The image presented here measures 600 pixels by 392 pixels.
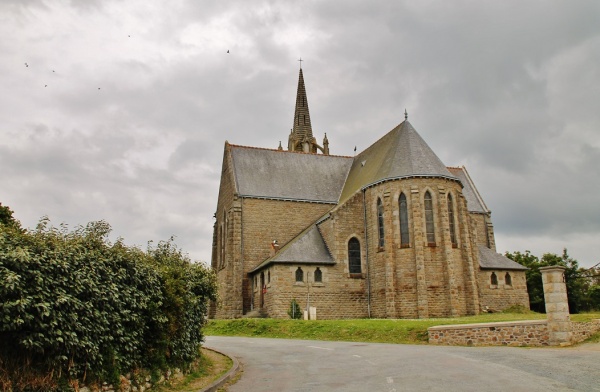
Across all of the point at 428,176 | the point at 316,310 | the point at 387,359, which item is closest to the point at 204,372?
the point at 387,359

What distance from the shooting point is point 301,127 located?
6538 cm

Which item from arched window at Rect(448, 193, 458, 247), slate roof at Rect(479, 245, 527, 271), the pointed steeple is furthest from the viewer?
the pointed steeple

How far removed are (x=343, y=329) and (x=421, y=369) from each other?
12.4 m

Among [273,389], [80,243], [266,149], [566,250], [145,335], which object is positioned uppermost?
[266,149]

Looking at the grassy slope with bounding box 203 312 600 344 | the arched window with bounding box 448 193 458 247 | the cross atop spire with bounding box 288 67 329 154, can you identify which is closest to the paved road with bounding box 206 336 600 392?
the grassy slope with bounding box 203 312 600 344

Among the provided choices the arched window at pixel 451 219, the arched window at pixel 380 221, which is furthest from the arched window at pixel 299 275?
the arched window at pixel 451 219

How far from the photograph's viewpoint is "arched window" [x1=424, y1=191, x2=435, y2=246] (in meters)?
34.6

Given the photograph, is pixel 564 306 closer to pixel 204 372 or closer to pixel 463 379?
pixel 463 379

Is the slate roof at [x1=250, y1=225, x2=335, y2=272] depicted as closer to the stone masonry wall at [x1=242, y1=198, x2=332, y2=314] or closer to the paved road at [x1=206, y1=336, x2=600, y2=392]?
the stone masonry wall at [x1=242, y1=198, x2=332, y2=314]

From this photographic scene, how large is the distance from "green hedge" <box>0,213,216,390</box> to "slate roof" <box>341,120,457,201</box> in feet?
83.4

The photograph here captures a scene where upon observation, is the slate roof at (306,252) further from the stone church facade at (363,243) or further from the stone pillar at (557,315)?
the stone pillar at (557,315)

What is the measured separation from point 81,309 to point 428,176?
28951 mm

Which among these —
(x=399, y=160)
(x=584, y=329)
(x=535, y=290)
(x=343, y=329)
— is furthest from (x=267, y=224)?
(x=584, y=329)

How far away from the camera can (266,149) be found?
47438mm
